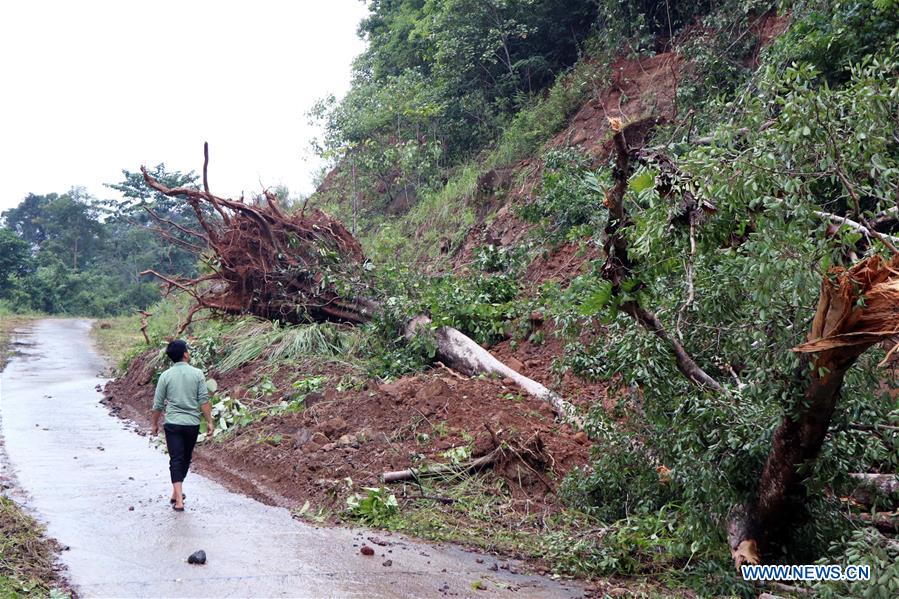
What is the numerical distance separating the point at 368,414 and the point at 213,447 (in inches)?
81.3

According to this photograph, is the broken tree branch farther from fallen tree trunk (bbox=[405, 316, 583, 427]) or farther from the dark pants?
the dark pants

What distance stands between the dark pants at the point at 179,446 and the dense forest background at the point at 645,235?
1887mm

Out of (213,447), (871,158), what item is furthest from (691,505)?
(213,447)

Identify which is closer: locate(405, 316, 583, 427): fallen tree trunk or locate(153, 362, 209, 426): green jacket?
locate(153, 362, 209, 426): green jacket

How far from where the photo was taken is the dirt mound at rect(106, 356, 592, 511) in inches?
279

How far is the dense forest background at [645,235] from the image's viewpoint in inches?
175

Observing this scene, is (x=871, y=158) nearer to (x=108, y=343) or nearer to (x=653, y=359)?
(x=653, y=359)

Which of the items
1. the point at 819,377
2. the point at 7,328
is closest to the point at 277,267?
the point at 819,377

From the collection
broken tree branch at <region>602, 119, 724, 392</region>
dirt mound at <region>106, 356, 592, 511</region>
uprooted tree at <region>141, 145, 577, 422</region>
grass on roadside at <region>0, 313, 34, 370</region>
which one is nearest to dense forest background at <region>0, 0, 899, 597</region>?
broken tree branch at <region>602, 119, 724, 392</region>

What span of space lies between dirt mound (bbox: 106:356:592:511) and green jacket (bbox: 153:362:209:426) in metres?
1.03

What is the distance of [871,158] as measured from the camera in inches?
173

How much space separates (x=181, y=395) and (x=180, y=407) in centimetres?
10

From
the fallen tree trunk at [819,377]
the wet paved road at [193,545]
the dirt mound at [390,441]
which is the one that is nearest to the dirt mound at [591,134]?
the dirt mound at [390,441]

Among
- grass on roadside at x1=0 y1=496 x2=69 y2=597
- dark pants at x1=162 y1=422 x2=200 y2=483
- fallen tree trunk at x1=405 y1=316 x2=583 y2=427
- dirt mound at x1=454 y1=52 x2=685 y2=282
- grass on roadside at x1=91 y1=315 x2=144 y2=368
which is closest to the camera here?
grass on roadside at x1=0 y1=496 x2=69 y2=597
